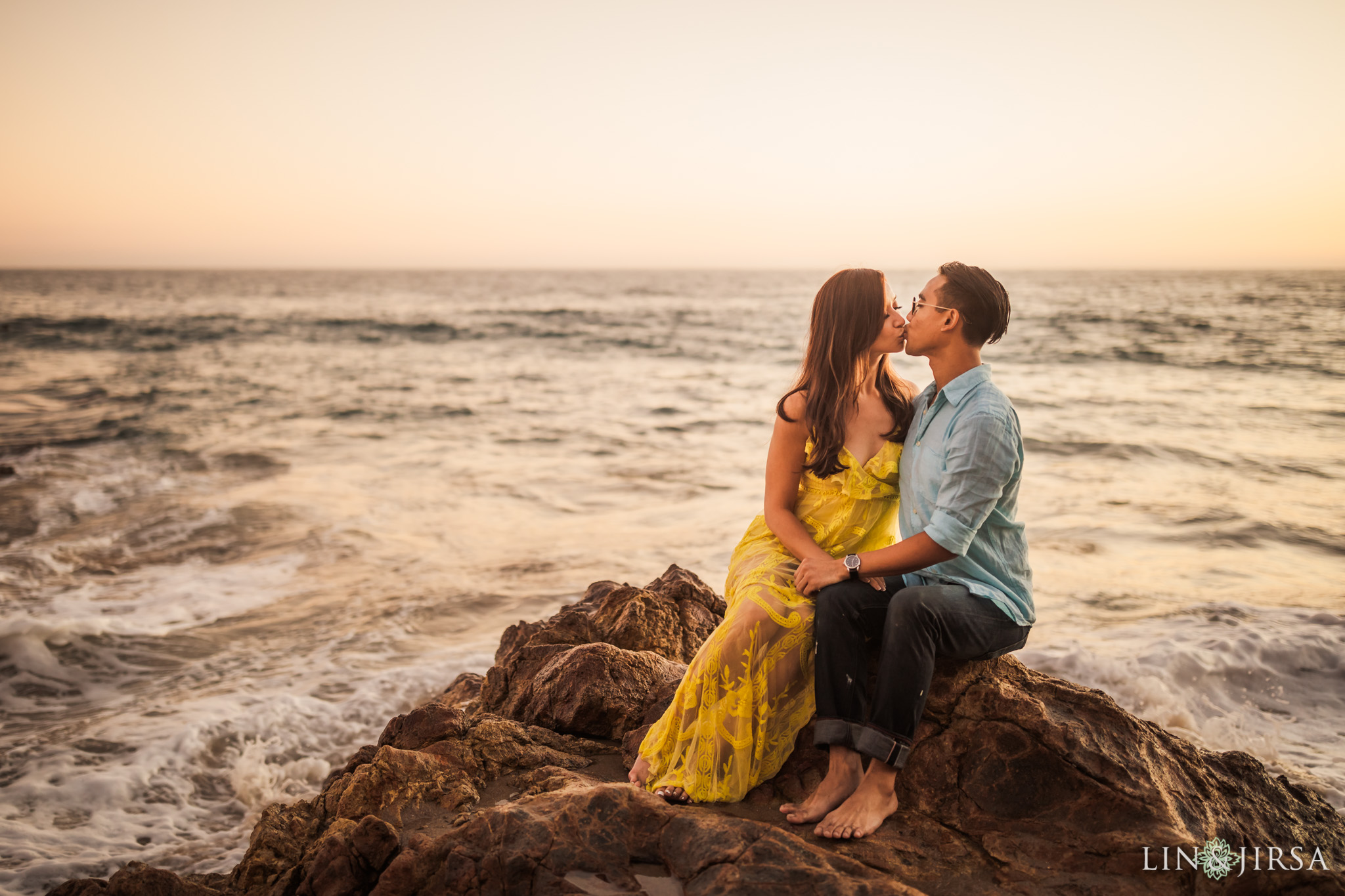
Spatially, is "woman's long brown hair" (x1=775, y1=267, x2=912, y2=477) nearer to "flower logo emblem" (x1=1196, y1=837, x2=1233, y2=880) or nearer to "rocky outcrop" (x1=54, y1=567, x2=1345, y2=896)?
"rocky outcrop" (x1=54, y1=567, x2=1345, y2=896)

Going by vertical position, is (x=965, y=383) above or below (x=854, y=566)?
above

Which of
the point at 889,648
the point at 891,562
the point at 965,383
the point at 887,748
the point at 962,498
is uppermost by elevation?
the point at 965,383

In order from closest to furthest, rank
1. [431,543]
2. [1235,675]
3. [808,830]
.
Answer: [808,830], [1235,675], [431,543]

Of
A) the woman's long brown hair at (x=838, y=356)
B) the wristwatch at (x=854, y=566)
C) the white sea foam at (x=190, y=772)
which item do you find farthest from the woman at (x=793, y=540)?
the white sea foam at (x=190, y=772)

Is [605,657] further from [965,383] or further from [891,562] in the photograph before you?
[965,383]

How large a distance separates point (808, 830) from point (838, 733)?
330 mm

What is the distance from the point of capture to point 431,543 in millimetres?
9453

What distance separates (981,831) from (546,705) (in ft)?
6.35

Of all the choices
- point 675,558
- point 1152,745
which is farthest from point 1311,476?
point 1152,745

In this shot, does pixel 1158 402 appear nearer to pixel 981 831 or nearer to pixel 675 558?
pixel 675 558

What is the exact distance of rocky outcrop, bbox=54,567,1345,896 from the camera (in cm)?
247

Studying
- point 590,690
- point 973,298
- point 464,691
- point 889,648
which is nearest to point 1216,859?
point 889,648

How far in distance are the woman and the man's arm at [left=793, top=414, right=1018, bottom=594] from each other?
146mm

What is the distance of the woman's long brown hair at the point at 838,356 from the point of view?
3.31 meters
